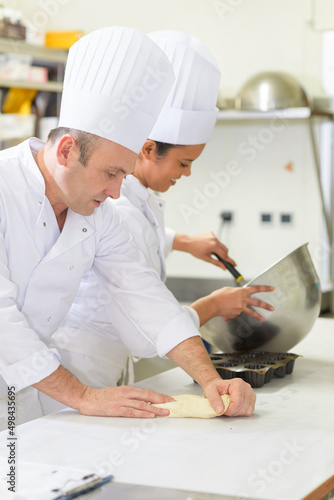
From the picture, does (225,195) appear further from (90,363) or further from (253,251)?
(90,363)

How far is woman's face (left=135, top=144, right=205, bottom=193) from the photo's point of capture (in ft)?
6.21

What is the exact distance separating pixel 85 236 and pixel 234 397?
0.48 meters

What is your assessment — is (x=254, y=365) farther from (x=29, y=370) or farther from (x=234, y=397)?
(x=29, y=370)

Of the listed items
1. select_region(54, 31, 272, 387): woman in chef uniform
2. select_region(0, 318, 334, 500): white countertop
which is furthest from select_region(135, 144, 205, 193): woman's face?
select_region(0, 318, 334, 500): white countertop

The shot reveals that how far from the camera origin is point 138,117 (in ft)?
5.09

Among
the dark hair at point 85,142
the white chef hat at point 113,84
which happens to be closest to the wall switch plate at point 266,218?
the white chef hat at point 113,84

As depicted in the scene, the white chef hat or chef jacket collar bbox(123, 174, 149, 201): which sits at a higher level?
the white chef hat

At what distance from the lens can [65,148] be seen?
1.47 meters

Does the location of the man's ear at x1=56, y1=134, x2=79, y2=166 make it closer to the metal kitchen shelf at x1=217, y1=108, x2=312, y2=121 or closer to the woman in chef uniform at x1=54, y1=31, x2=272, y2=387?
the woman in chef uniform at x1=54, y1=31, x2=272, y2=387

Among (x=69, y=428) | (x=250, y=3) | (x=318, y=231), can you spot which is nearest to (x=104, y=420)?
(x=69, y=428)

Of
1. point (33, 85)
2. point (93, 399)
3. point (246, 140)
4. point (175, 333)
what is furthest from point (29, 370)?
point (246, 140)

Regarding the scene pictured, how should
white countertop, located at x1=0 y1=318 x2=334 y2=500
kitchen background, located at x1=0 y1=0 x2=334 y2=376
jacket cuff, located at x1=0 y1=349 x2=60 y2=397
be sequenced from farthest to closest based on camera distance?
kitchen background, located at x1=0 y1=0 x2=334 y2=376, jacket cuff, located at x1=0 y1=349 x2=60 y2=397, white countertop, located at x1=0 y1=318 x2=334 y2=500

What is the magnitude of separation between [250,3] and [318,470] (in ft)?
10.7

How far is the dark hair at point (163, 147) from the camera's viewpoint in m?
1.89
